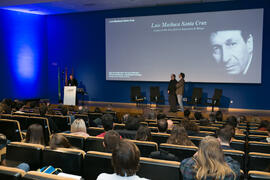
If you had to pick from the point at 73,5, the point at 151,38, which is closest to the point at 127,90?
the point at 151,38

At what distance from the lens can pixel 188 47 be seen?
994 cm

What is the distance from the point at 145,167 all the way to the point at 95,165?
0.46m

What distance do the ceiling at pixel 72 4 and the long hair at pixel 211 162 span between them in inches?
332

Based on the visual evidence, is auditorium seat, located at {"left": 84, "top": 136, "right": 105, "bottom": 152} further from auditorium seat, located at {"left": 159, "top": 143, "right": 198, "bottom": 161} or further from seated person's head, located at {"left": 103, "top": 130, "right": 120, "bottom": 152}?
auditorium seat, located at {"left": 159, "top": 143, "right": 198, "bottom": 161}

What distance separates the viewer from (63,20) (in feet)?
39.7

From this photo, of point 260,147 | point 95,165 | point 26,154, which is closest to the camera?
point 95,165

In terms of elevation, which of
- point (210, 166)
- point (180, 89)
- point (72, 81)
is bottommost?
point (210, 166)

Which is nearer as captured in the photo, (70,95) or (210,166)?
(210,166)

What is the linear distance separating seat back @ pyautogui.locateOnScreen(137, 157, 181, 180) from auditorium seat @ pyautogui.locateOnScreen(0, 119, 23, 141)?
2.89 metres

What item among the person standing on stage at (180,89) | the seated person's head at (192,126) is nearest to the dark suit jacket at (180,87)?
the person standing on stage at (180,89)

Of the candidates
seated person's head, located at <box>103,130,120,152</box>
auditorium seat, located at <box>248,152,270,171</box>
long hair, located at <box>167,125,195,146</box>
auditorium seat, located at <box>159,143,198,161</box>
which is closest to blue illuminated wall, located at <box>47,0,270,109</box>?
long hair, located at <box>167,125,195,146</box>

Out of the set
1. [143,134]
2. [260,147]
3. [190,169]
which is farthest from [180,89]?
[190,169]

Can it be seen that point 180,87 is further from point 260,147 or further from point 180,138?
point 180,138

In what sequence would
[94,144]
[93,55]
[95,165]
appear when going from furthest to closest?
1. [93,55]
2. [94,144]
3. [95,165]
